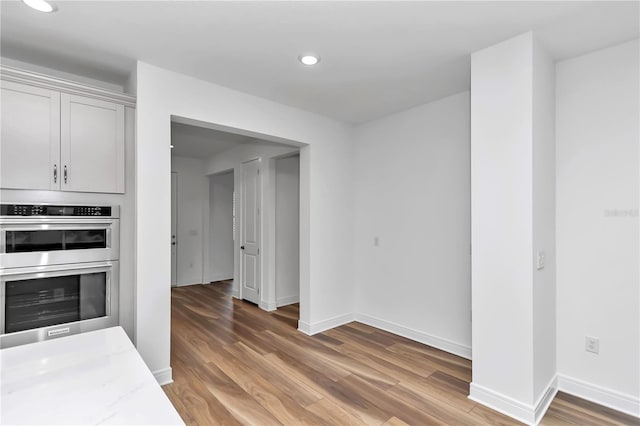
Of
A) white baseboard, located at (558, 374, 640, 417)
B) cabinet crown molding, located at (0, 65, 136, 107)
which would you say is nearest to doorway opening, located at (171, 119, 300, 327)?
cabinet crown molding, located at (0, 65, 136, 107)

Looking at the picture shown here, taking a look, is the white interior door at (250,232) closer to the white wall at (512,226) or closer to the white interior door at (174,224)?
the white interior door at (174,224)

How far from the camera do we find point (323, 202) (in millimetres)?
3938

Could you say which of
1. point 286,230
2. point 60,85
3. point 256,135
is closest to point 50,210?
point 60,85

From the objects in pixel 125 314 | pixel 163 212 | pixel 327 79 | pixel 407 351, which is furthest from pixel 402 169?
pixel 125 314

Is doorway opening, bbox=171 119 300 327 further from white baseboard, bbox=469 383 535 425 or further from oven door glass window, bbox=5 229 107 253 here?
white baseboard, bbox=469 383 535 425

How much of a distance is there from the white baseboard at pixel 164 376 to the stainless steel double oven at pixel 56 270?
1.78 feet

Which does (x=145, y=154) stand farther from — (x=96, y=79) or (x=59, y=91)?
(x=96, y=79)

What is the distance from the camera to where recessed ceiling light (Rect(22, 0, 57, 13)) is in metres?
1.81

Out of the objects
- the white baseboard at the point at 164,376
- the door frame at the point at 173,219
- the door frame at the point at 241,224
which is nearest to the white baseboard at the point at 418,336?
the door frame at the point at 241,224

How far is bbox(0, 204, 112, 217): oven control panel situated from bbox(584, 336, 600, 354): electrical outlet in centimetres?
373

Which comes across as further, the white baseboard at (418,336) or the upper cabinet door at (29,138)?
the white baseboard at (418,336)

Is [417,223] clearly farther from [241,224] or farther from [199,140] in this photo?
[199,140]

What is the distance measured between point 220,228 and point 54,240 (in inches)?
187

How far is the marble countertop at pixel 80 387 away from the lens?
1068 millimetres
